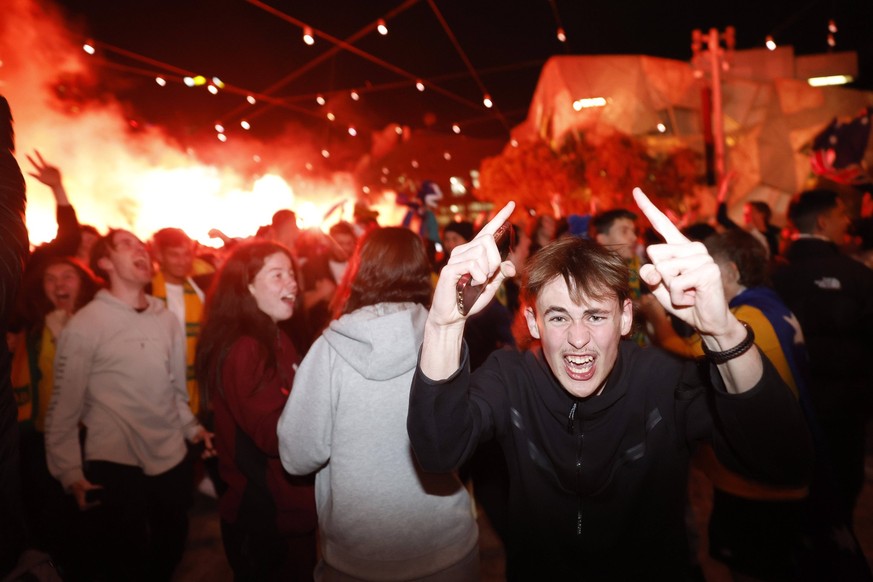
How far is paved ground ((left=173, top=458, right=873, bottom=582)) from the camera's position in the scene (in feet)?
12.9

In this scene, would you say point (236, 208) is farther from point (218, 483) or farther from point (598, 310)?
point (598, 310)

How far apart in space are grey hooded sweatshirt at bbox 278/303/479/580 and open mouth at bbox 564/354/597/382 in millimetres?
729

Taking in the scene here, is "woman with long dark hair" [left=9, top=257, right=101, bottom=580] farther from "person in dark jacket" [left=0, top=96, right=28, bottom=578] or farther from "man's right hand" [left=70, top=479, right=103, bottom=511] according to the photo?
"person in dark jacket" [left=0, top=96, right=28, bottom=578]

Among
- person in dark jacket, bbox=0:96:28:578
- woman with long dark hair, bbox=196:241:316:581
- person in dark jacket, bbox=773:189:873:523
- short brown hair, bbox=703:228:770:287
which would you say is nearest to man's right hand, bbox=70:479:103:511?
woman with long dark hair, bbox=196:241:316:581

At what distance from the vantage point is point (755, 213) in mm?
6930

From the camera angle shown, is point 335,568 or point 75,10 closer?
point 335,568

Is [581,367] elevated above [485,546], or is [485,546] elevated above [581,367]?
[581,367]

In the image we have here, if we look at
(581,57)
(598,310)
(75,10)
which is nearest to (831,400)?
(598,310)

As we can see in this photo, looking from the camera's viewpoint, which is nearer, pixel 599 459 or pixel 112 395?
pixel 599 459

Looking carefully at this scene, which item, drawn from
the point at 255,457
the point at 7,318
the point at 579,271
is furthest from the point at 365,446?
the point at 7,318

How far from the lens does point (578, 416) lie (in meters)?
1.86

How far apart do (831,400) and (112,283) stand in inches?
199

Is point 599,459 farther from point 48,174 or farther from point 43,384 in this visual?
point 48,174

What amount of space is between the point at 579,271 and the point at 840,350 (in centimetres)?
309
